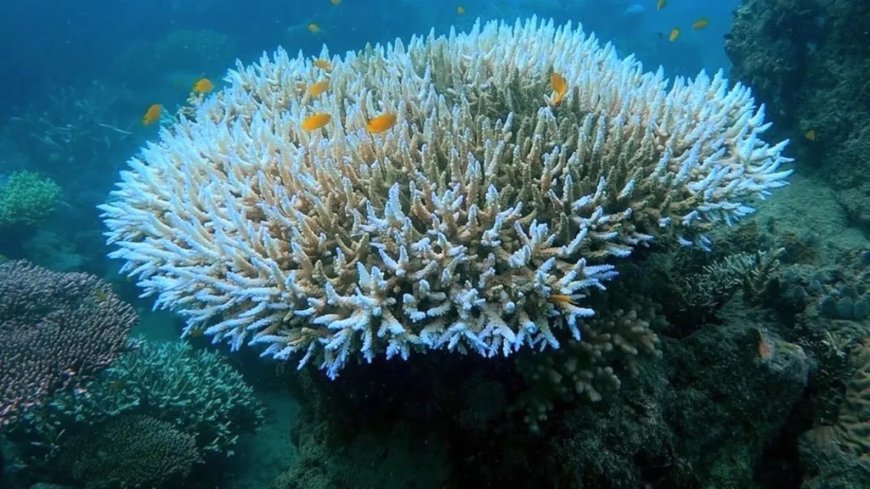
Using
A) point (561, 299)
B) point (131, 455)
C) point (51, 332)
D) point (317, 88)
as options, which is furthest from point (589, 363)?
point (51, 332)

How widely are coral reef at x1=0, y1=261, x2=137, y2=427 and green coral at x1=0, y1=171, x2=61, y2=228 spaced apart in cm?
482

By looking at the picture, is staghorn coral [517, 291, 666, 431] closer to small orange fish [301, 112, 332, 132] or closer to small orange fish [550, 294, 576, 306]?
small orange fish [550, 294, 576, 306]

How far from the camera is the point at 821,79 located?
7895mm

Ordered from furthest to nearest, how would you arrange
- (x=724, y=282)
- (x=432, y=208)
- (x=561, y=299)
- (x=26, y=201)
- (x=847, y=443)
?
(x=26, y=201) < (x=724, y=282) < (x=847, y=443) < (x=432, y=208) < (x=561, y=299)

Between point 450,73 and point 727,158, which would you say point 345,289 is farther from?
point 727,158

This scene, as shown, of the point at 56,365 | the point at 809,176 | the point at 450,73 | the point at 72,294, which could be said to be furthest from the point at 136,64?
the point at 809,176

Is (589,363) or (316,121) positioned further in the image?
(316,121)

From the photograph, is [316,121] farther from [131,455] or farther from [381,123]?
[131,455]

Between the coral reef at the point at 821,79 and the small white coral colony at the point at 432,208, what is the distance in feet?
15.4

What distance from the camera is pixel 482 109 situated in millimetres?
3611

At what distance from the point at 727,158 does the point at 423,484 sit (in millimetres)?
2873

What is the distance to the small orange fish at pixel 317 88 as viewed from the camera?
4.25m

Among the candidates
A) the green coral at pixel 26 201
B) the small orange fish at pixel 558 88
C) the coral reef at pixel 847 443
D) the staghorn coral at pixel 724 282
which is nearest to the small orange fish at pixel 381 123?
the small orange fish at pixel 558 88

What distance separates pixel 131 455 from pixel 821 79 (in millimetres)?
10342
